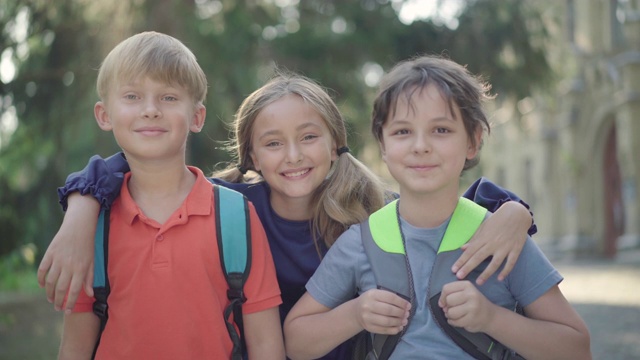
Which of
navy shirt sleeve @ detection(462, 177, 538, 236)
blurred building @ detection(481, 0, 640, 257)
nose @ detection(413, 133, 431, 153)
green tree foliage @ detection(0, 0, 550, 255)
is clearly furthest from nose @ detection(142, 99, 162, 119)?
blurred building @ detection(481, 0, 640, 257)

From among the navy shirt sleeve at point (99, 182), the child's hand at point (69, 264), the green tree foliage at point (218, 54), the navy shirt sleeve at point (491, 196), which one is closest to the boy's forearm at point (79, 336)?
the child's hand at point (69, 264)

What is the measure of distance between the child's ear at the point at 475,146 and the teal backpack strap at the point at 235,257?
2.48 feet

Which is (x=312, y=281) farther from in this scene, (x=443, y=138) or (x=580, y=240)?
(x=580, y=240)

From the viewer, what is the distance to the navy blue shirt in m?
2.90

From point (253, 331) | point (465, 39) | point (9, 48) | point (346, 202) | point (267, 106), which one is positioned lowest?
point (253, 331)

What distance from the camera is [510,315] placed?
2582 millimetres

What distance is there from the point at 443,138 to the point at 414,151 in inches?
4.3

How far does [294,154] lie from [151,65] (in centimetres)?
66

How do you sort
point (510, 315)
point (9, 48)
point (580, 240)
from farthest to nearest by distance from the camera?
point (580, 240), point (9, 48), point (510, 315)

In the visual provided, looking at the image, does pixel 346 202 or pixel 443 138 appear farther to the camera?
pixel 346 202

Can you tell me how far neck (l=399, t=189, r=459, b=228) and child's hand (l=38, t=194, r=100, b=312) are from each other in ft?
3.34

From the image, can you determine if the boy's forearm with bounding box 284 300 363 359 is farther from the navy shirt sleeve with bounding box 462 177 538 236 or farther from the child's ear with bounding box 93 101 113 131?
the child's ear with bounding box 93 101 113 131

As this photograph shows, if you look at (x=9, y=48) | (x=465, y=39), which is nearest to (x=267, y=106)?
(x=9, y=48)

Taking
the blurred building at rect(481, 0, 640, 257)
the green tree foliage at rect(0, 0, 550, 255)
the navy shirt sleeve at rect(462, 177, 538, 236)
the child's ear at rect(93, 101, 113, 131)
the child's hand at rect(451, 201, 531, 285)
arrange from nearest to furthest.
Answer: the child's hand at rect(451, 201, 531, 285) → the child's ear at rect(93, 101, 113, 131) → the navy shirt sleeve at rect(462, 177, 538, 236) → the green tree foliage at rect(0, 0, 550, 255) → the blurred building at rect(481, 0, 640, 257)
